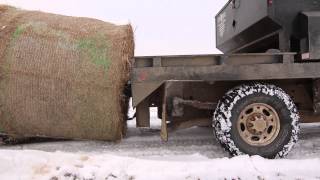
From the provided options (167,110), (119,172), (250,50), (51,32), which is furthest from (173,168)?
(250,50)

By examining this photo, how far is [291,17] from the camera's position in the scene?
18.7 ft

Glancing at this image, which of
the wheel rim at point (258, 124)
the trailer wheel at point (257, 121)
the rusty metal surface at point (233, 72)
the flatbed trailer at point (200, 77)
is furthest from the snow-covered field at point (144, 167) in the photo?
the rusty metal surface at point (233, 72)

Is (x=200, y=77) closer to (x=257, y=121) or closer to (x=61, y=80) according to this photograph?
(x=257, y=121)

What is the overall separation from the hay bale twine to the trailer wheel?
1290 mm

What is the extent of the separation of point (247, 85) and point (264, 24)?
3.67 ft

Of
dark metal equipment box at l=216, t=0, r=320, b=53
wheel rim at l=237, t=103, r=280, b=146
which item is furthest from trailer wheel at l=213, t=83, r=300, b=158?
dark metal equipment box at l=216, t=0, r=320, b=53

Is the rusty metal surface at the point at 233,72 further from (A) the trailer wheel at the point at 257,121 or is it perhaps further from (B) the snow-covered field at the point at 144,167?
(B) the snow-covered field at the point at 144,167

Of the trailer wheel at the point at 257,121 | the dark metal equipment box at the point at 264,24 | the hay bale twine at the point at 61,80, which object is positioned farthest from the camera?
the dark metal equipment box at the point at 264,24

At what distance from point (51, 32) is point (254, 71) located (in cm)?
249

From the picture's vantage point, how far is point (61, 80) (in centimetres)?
542

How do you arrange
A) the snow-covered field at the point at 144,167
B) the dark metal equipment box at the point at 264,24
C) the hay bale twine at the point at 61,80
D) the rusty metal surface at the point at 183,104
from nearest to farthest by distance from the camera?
the snow-covered field at the point at 144,167
the hay bale twine at the point at 61,80
the rusty metal surface at the point at 183,104
the dark metal equipment box at the point at 264,24

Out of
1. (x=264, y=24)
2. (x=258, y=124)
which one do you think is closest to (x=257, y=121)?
(x=258, y=124)

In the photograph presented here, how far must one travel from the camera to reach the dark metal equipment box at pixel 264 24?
5688 millimetres

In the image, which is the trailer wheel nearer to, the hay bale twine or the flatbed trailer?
the flatbed trailer
